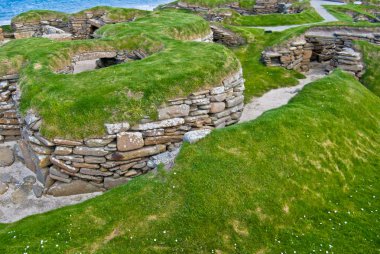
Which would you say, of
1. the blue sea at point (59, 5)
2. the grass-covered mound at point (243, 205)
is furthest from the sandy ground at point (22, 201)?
the blue sea at point (59, 5)

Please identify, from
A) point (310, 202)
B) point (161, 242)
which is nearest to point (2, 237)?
point (161, 242)

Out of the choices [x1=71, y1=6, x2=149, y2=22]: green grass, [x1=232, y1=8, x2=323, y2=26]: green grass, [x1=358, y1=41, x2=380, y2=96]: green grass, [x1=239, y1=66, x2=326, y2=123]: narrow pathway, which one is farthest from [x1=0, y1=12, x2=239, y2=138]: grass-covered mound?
[x1=232, y1=8, x2=323, y2=26]: green grass

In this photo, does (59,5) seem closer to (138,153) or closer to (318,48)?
(318,48)

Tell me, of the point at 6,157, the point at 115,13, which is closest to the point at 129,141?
the point at 6,157

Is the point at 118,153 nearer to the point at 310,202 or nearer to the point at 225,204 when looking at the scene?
the point at 225,204

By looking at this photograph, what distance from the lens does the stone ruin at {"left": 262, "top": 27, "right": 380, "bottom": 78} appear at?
67.4 feet

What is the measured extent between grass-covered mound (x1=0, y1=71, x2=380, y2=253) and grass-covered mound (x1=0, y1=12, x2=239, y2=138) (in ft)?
7.51

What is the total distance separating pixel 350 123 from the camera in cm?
1293

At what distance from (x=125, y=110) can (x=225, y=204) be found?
4378 millimetres

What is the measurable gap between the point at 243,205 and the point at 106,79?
648 centimetres

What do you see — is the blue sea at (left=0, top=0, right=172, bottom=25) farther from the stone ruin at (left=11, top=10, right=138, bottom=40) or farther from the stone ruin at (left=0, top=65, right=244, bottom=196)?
the stone ruin at (left=0, top=65, right=244, bottom=196)

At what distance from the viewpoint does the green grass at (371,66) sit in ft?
59.8

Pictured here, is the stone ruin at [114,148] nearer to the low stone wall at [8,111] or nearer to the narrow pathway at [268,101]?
the low stone wall at [8,111]

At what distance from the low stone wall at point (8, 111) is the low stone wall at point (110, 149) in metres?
2.39
